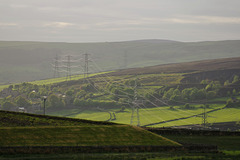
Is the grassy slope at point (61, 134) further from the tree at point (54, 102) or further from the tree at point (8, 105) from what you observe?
the tree at point (8, 105)

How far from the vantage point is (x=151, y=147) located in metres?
46.5

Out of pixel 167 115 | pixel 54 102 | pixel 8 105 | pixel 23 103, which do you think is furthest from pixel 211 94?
pixel 8 105

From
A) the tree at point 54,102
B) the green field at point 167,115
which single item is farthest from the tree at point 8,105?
the green field at point 167,115

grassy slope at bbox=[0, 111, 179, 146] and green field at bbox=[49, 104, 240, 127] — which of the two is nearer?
grassy slope at bbox=[0, 111, 179, 146]

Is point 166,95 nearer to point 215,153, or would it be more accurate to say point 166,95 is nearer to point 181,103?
point 181,103

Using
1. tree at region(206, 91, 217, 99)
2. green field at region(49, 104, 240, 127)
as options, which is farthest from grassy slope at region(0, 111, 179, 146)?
tree at region(206, 91, 217, 99)

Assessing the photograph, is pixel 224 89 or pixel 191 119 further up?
pixel 224 89

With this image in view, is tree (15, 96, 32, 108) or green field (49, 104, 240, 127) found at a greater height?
tree (15, 96, 32, 108)

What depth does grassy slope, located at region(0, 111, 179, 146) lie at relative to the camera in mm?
44688

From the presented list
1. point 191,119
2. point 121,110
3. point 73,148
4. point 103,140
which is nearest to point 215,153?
point 103,140

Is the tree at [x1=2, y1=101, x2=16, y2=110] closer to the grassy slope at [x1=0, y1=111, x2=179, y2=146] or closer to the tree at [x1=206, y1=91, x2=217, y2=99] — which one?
the tree at [x1=206, y1=91, x2=217, y2=99]

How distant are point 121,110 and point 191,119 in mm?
38411

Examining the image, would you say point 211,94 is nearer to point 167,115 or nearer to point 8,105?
point 167,115

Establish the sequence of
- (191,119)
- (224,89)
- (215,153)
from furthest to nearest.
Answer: (224,89) → (191,119) → (215,153)
